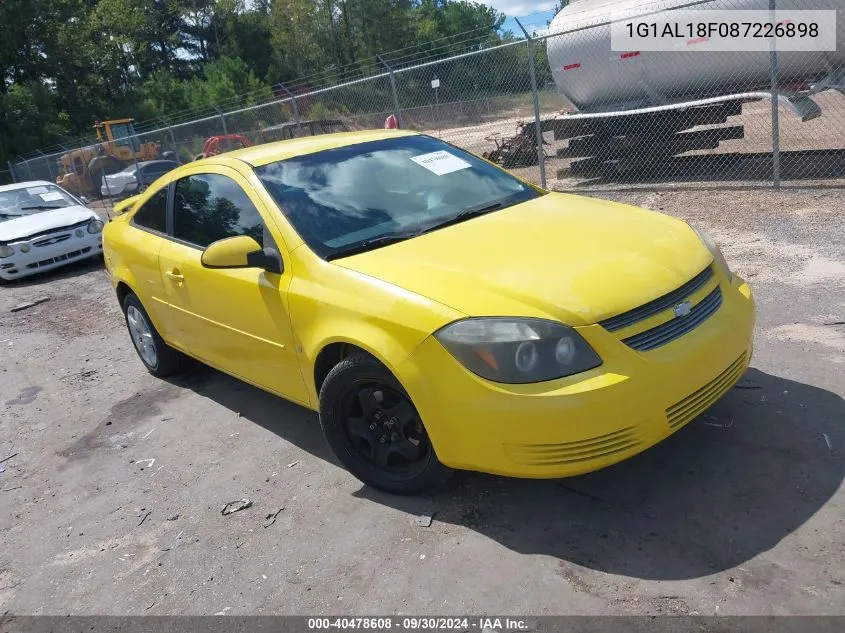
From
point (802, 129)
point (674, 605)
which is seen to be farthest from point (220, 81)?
point (674, 605)

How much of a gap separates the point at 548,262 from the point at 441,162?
1.40 meters

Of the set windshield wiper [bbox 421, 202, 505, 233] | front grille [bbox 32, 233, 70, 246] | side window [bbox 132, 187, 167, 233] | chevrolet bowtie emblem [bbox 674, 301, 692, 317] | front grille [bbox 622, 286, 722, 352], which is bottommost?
front grille [bbox 32, 233, 70, 246]

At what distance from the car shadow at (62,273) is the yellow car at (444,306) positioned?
7371mm

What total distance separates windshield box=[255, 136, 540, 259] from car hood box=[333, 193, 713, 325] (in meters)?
0.17

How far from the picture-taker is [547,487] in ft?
10.8

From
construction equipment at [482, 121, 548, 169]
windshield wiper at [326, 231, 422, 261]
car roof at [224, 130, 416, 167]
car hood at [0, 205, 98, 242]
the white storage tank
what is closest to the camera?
windshield wiper at [326, 231, 422, 261]

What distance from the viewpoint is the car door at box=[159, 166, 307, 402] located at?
369 cm

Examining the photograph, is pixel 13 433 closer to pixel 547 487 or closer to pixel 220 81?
pixel 547 487

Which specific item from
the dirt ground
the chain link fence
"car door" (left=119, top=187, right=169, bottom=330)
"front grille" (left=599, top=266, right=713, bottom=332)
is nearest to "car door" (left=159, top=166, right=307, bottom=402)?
"car door" (left=119, top=187, right=169, bottom=330)

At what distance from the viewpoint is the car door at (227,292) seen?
12.1 feet

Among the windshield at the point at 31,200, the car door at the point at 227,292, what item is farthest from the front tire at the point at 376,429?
the windshield at the point at 31,200

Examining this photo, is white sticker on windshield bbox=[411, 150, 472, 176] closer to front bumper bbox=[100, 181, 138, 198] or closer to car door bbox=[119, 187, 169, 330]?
car door bbox=[119, 187, 169, 330]

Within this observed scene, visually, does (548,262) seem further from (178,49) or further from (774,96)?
(178,49)

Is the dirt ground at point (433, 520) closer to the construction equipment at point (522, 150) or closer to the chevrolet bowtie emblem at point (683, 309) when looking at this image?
the chevrolet bowtie emblem at point (683, 309)
